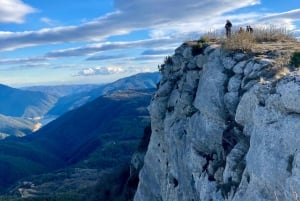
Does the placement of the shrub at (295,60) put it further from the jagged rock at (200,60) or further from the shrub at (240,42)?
the jagged rock at (200,60)

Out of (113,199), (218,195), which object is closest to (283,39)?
(218,195)

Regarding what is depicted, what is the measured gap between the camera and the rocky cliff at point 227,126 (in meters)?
18.6

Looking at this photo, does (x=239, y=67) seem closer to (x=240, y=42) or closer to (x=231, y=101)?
(x=231, y=101)

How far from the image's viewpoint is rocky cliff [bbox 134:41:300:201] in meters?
18.6

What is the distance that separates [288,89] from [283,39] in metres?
15.5

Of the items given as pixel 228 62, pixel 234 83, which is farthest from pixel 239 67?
pixel 228 62

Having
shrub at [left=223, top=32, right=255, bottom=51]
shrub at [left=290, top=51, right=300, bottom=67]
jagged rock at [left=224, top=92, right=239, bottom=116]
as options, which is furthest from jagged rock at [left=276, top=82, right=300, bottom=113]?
shrub at [left=223, top=32, right=255, bottom=51]

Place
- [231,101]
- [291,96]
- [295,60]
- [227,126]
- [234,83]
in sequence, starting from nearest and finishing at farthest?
[291,96] < [295,60] < [231,101] < [227,126] < [234,83]

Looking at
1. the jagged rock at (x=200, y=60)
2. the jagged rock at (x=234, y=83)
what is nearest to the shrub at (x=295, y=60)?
the jagged rock at (x=234, y=83)

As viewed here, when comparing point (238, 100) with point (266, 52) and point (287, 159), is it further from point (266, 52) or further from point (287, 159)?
point (287, 159)

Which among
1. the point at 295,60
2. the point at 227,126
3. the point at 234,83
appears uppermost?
the point at 295,60

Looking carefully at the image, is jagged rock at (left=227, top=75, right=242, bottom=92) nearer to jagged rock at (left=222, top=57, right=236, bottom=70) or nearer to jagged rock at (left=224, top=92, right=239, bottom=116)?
jagged rock at (left=224, top=92, right=239, bottom=116)

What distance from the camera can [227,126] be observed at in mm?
26656

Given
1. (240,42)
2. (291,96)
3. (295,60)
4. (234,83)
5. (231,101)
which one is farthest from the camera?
(240,42)
